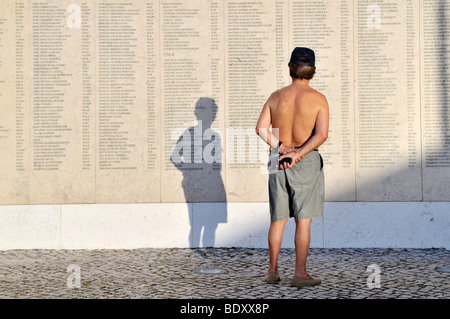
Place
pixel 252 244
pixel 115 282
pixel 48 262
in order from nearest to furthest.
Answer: pixel 115 282
pixel 48 262
pixel 252 244

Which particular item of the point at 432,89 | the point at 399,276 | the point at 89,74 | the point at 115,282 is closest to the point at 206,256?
the point at 115,282

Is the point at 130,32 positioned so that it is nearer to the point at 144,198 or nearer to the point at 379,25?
the point at 144,198

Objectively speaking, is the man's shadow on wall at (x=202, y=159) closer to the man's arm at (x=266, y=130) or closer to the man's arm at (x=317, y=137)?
the man's arm at (x=266, y=130)

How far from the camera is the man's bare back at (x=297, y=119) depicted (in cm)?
500

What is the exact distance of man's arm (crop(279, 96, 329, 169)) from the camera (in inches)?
196

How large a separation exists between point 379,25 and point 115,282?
463cm

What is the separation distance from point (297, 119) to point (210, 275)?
1.74 meters

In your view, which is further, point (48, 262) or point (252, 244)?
point (252, 244)

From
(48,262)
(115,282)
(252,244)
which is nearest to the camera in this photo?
(115,282)

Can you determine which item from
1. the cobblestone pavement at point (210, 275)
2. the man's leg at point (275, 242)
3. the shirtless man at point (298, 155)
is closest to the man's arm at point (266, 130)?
the shirtless man at point (298, 155)

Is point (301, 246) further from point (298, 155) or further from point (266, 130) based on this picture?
point (266, 130)

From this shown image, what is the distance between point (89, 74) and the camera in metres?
7.50

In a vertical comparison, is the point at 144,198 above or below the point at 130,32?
below

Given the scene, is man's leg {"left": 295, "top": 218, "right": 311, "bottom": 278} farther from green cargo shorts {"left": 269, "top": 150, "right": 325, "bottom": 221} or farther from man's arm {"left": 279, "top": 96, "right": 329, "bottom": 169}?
man's arm {"left": 279, "top": 96, "right": 329, "bottom": 169}
